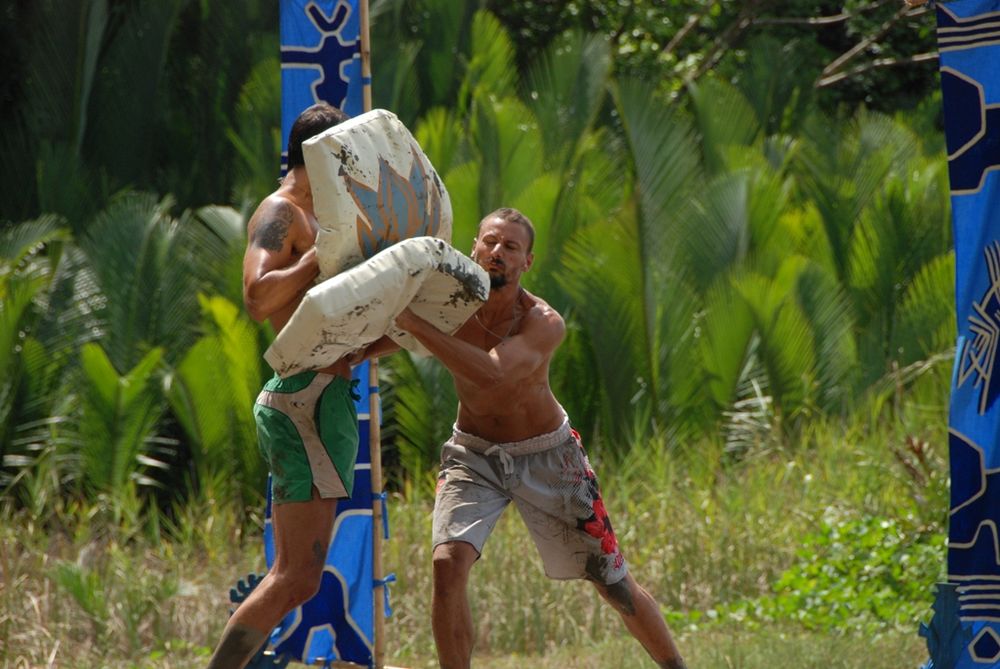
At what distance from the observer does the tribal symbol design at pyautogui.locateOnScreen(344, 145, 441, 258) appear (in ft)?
12.4

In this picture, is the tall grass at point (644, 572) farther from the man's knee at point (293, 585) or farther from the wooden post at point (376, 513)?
the man's knee at point (293, 585)

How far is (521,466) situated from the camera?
440 cm

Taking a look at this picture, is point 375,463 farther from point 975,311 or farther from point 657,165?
point 657,165

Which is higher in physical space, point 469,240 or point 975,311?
point 975,311

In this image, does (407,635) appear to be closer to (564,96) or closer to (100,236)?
(100,236)

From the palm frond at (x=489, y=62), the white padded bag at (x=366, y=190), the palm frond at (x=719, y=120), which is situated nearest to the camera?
the white padded bag at (x=366, y=190)

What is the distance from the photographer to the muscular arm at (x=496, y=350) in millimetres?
3902

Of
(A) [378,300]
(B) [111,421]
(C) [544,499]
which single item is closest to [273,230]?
(A) [378,300]

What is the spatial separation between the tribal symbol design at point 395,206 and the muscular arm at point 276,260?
178 mm

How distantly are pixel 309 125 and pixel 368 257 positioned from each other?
0.51m

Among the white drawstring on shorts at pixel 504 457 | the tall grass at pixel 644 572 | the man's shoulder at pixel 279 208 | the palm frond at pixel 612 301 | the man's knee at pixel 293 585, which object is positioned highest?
the man's shoulder at pixel 279 208

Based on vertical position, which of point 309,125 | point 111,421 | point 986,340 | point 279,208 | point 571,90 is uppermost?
point 309,125

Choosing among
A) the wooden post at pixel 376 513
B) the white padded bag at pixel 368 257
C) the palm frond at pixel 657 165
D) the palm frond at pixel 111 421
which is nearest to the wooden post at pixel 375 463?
the wooden post at pixel 376 513

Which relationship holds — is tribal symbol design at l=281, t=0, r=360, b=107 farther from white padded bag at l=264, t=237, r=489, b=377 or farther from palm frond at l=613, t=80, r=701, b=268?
palm frond at l=613, t=80, r=701, b=268
